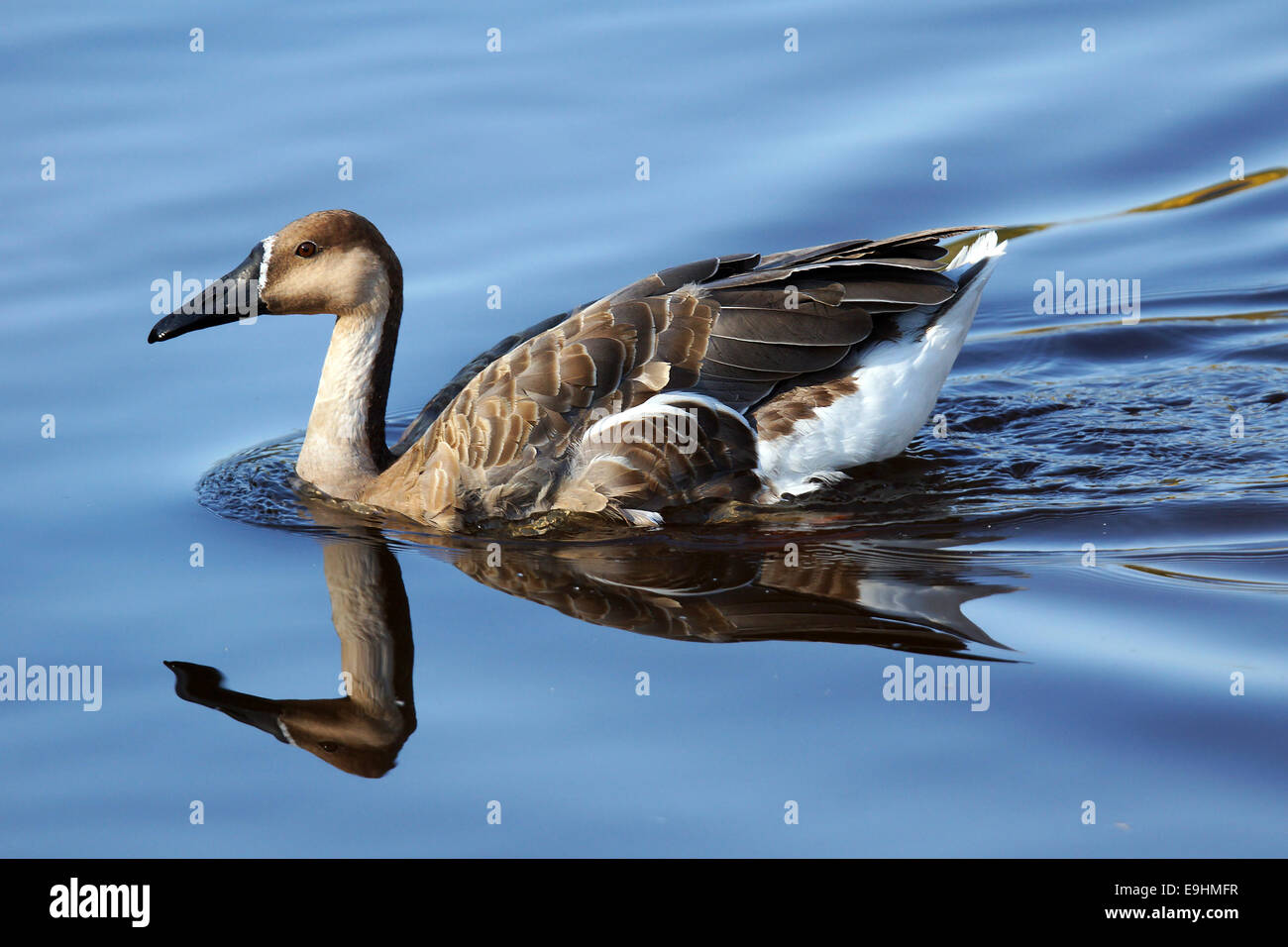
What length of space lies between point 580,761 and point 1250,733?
2360 millimetres

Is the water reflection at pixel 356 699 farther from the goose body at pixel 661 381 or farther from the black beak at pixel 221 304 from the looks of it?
the black beak at pixel 221 304

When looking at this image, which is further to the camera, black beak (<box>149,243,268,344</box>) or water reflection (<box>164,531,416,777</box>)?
black beak (<box>149,243,268,344</box>)

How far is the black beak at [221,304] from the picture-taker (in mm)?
7703

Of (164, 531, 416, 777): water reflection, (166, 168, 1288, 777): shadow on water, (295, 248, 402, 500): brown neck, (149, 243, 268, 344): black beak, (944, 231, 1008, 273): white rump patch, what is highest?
(944, 231, 1008, 273): white rump patch

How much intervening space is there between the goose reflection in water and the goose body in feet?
1.26

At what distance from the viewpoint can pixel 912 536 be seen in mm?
7148

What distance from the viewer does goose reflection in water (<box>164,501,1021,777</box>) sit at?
5.86m

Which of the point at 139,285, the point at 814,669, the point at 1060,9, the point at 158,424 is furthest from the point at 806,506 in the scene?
the point at 1060,9

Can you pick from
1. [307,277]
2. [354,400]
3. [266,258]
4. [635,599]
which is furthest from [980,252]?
[266,258]

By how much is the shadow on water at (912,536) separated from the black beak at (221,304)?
831mm

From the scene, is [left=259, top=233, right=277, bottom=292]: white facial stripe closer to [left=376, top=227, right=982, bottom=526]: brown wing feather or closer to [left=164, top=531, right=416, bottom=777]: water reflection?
[left=376, top=227, right=982, bottom=526]: brown wing feather

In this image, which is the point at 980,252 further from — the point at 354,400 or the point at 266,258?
the point at 266,258

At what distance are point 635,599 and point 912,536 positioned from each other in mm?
1468

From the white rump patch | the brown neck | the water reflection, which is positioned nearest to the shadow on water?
the water reflection
